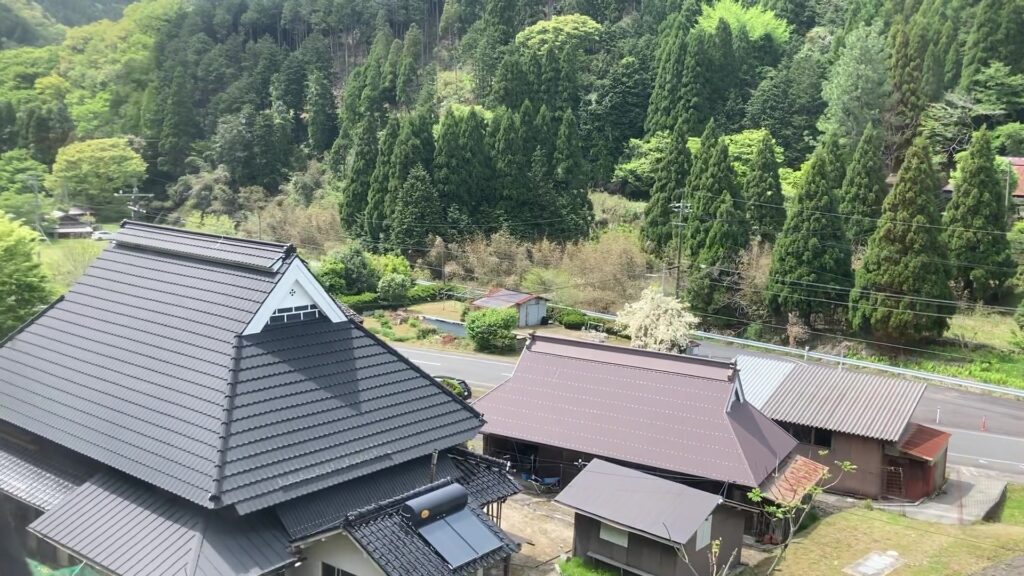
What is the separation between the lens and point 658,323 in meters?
27.6

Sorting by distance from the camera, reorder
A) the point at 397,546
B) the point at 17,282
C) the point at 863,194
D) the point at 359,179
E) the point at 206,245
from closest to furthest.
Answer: the point at 397,546 → the point at 206,245 → the point at 17,282 → the point at 863,194 → the point at 359,179

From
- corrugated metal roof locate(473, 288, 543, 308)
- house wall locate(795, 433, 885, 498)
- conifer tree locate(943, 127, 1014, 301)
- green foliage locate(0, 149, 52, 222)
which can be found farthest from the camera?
green foliage locate(0, 149, 52, 222)

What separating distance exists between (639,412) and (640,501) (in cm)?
342

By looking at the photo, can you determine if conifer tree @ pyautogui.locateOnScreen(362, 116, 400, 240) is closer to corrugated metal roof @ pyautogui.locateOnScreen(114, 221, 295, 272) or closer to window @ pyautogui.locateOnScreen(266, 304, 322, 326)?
corrugated metal roof @ pyautogui.locateOnScreen(114, 221, 295, 272)

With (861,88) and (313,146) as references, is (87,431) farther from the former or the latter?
(313,146)

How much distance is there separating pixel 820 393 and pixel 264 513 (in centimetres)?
1466

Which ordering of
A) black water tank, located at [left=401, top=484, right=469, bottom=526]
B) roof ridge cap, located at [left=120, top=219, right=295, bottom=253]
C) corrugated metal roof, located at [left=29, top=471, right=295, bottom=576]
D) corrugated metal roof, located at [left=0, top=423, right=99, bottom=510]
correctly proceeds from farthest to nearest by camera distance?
roof ridge cap, located at [left=120, top=219, right=295, bottom=253] → corrugated metal roof, located at [left=0, top=423, right=99, bottom=510] → black water tank, located at [left=401, top=484, right=469, bottom=526] → corrugated metal roof, located at [left=29, top=471, right=295, bottom=576]

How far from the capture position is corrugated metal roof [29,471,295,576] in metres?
9.32

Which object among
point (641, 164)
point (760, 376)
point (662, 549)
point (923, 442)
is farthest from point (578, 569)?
point (641, 164)

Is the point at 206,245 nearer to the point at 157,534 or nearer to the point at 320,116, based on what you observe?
the point at 157,534

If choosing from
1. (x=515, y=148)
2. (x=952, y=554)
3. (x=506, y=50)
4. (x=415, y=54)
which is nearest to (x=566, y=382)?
(x=952, y=554)

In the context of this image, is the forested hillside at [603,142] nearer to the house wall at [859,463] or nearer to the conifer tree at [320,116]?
the conifer tree at [320,116]

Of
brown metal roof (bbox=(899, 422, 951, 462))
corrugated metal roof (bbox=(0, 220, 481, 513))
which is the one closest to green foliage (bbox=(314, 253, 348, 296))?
corrugated metal roof (bbox=(0, 220, 481, 513))

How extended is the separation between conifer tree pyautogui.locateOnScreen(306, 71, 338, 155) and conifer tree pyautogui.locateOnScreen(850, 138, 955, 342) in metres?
36.5
